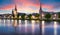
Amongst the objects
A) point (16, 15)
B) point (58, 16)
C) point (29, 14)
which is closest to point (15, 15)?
point (16, 15)

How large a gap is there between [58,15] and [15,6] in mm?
3870

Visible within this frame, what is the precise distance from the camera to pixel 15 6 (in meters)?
9.45

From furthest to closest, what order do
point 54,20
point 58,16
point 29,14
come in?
point 54,20 < point 58,16 < point 29,14

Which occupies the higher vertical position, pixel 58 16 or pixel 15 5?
pixel 15 5

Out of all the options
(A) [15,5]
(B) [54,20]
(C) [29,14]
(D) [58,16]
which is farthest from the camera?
(B) [54,20]

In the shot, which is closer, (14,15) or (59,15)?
(14,15)

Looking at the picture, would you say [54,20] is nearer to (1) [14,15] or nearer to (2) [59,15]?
(2) [59,15]

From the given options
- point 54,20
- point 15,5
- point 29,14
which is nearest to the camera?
point 15,5

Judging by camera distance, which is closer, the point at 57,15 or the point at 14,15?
the point at 14,15

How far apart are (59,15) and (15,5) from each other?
404 cm

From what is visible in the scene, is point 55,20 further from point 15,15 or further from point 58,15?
point 15,15

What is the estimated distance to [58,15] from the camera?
38.9 feet

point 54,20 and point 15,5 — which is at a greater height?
point 15,5

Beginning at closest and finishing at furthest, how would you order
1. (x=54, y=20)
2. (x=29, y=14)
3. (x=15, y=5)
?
(x=15, y=5)
(x=29, y=14)
(x=54, y=20)
